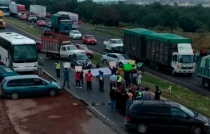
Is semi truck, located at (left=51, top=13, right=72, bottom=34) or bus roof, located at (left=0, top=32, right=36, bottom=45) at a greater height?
bus roof, located at (left=0, top=32, right=36, bottom=45)

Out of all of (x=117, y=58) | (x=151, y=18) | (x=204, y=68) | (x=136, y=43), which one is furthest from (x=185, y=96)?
(x=151, y=18)

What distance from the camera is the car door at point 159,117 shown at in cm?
2012

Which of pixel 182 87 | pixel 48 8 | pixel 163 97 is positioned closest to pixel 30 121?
pixel 163 97

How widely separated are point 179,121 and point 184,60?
19746mm

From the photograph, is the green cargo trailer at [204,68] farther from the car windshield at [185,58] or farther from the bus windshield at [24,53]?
the bus windshield at [24,53]

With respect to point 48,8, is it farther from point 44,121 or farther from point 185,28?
point 44,121

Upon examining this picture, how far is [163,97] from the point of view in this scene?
28594 mm

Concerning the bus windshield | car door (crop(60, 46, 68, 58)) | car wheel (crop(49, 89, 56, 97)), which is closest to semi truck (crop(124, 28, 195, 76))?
car door (crop(60, 46, 68, 58))

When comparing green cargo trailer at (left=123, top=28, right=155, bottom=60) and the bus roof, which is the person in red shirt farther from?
green cargo trailer at (left=123, top=28, right=155, bottom=60)

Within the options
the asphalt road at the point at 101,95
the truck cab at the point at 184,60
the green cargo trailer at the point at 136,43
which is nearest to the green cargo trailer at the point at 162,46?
the truck cab at the point at 184,60

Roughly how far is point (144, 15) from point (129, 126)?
86861 mm

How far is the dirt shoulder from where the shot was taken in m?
20.7

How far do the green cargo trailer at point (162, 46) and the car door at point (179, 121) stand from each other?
2012cm

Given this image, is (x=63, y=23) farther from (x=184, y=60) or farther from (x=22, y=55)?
(x=22, y=55)
